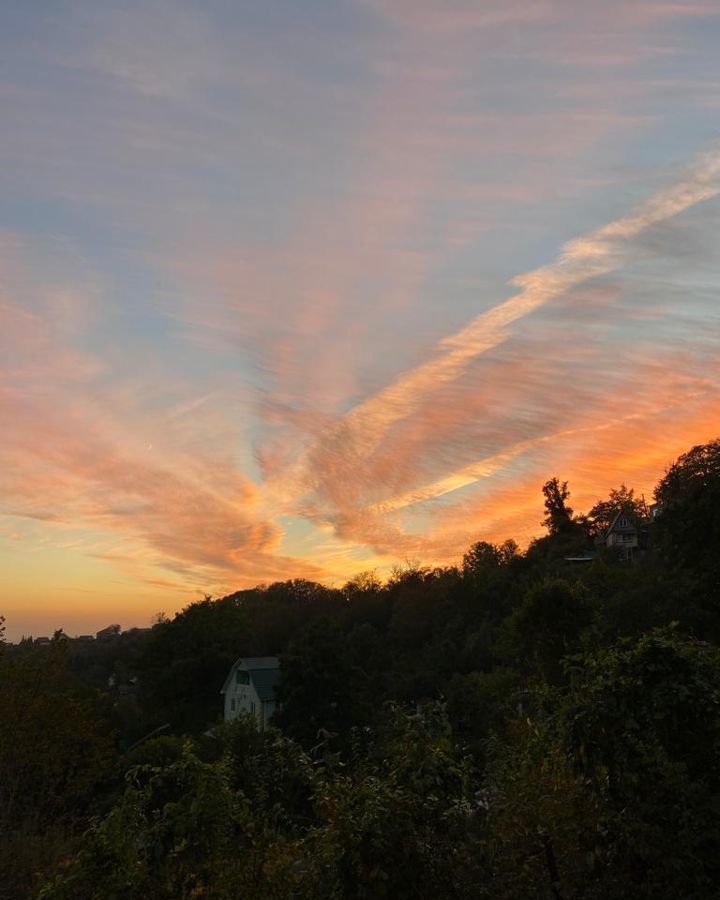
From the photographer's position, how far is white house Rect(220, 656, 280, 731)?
1895 inches

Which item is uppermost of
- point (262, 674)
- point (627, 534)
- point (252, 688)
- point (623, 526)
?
point (623, 526)

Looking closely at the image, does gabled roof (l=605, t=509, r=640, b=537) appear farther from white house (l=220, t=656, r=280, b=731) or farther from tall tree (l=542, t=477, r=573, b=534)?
white house (l=220, t=656, r=280, b=731)

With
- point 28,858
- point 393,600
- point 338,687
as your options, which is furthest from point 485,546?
point 28,858

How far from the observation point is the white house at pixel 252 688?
158 ft

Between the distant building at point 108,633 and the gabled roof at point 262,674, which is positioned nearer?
the gabled roof at point 262,674

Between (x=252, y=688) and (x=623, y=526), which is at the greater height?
(x=623, y=526)

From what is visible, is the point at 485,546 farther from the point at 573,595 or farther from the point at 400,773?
the point at 400,773

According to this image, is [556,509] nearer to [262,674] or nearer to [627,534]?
[627,534]

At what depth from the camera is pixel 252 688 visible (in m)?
49.9

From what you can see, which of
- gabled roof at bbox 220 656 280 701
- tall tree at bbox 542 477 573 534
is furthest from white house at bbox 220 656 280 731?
tall tree at bbox 542 477 573 534

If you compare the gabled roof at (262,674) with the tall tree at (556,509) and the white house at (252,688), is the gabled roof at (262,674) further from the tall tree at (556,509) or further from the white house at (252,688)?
the tall tree at (556,509)

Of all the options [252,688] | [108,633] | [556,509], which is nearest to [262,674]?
[252,688]

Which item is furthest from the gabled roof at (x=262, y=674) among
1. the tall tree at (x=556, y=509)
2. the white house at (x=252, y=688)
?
the tall tree at (x=556, y=509)

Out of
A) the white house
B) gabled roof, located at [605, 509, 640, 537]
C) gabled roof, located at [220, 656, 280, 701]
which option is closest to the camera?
the white house
